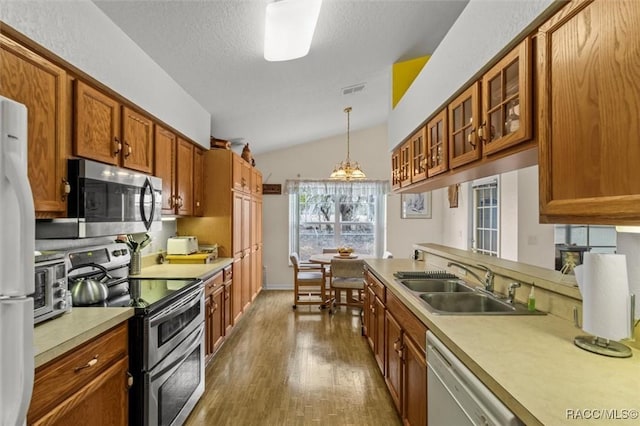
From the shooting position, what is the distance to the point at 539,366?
1.01m

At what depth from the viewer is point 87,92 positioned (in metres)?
1.79

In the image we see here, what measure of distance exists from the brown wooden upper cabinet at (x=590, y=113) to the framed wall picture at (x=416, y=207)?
500 cm

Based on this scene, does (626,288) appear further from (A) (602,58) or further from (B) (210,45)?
(B) (210,45)

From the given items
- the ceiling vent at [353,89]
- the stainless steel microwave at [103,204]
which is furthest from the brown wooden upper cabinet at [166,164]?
the ceiling vent at [353,89]

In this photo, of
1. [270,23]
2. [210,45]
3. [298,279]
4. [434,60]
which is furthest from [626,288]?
[298,279]

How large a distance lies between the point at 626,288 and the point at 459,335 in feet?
1.80

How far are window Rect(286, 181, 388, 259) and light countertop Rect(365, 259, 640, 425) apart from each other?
4.69 metres

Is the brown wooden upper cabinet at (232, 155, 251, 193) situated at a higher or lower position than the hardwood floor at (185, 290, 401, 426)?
higher

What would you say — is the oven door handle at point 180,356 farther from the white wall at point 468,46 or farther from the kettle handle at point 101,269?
the white wall at point 468,46

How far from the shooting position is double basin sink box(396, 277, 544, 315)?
164 centimetres

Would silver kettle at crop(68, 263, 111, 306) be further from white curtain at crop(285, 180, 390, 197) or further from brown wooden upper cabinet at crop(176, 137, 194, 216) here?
white curtain at crop(285, 180, 390, 197)

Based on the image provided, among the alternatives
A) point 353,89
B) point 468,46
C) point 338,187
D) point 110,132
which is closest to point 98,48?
point 110,132

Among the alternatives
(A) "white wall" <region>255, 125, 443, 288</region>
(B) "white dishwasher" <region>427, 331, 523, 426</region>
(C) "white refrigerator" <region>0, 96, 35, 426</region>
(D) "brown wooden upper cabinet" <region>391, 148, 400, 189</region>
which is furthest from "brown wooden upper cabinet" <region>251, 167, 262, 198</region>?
(C) "white refrigerator" <region>0, 96, 35, 426</region>

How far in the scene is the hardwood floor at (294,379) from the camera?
87.3 inches
